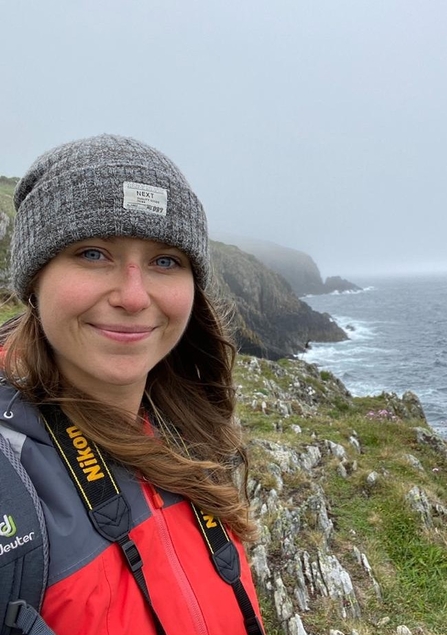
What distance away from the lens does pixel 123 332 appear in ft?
6.11

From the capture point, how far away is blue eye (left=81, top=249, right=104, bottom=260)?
5.96ft

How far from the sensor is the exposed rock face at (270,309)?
51469 millimetres

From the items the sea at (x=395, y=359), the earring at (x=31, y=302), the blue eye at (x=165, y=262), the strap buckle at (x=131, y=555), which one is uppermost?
the blue eye at (x=165, y=262)

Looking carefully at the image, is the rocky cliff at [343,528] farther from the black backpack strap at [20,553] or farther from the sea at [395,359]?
the sea at [395,359]

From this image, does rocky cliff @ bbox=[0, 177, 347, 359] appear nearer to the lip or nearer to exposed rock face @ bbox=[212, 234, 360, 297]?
the lip

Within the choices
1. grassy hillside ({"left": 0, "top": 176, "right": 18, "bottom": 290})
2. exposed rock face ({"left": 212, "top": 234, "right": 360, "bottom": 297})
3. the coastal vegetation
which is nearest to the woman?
the coastal vegetation

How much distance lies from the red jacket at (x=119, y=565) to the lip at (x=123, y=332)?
460 mm

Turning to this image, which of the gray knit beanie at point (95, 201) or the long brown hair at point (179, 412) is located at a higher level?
the gray knit beanie at point (95, 201)

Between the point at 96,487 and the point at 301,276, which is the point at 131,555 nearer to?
the point at 96,487

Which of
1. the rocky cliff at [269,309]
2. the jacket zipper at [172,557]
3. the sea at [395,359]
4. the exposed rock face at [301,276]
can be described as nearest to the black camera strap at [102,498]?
the jacket zipper at [172,557]

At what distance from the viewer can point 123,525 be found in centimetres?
170

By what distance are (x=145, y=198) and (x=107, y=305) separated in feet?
1.78

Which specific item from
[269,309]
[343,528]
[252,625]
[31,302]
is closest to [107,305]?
[31,302]

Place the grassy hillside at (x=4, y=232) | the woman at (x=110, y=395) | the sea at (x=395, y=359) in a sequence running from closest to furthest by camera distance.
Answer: the woman at (x=110, y=395)
the grassy hillside at (x=4, y=232)
the sea at (x=395, y=359)
